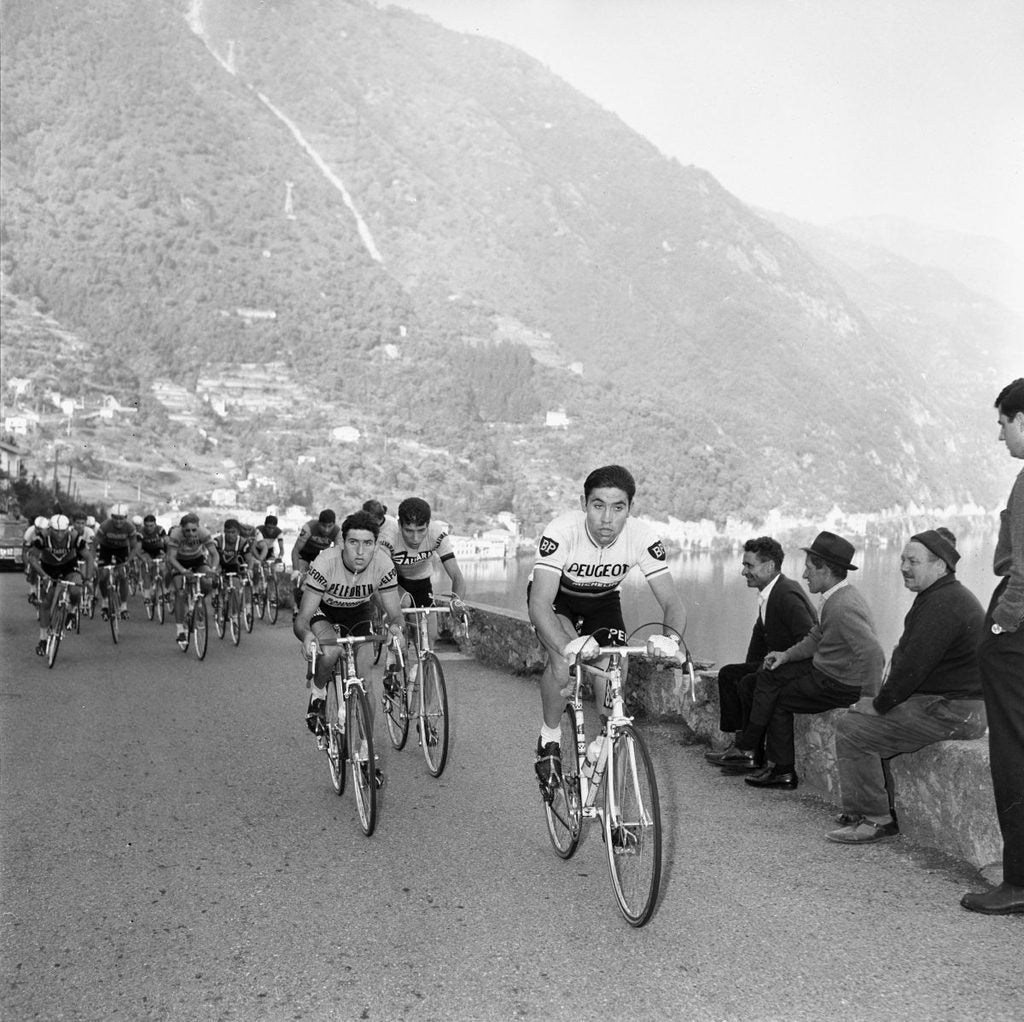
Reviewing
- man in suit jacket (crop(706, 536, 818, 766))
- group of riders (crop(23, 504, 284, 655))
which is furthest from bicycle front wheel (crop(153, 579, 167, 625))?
man in suit jacket (crop(706, 536, 818, 766))

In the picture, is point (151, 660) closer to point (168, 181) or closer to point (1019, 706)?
point (1019, 706)

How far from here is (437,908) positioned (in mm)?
4488

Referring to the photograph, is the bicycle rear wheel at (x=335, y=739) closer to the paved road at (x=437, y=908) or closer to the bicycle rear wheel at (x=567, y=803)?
the paved road at (x=437, y=908)

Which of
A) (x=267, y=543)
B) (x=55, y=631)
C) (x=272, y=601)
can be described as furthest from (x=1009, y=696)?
(x=267, y=543)

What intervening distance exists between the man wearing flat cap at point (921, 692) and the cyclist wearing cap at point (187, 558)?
Answer: 9.75 metres

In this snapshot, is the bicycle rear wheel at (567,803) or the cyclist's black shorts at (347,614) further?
the cyclist's black shorts at (347,614)

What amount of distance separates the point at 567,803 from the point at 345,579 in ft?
7.29

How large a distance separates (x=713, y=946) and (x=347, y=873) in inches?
67.8

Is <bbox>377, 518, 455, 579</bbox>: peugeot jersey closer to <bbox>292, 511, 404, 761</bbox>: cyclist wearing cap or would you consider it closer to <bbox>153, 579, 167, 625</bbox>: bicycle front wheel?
<bbox>292, 511, 404, 761</bbox>: cyclist wearing cap

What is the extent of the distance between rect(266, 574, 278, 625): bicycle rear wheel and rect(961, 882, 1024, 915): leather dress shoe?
14376mm

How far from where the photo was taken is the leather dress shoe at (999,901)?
435cm

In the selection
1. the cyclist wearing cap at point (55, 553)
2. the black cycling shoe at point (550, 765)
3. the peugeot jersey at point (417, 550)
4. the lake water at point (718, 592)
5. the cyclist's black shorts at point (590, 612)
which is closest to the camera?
the black cycling shoe at point (550, 765)

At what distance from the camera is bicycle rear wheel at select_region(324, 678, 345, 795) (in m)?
6.36

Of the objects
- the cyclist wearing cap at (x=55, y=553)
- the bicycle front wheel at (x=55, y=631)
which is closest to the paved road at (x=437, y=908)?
the bicycle front wheel at (x=55, y=631)
